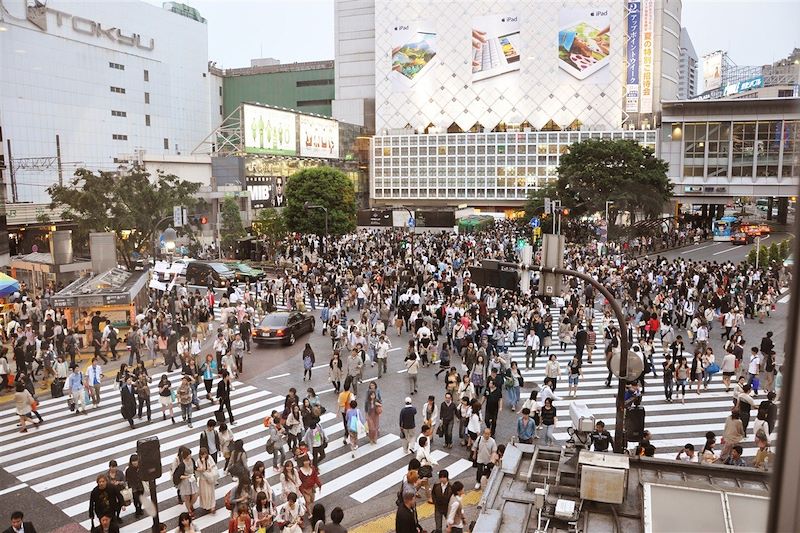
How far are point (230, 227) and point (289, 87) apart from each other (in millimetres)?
62048

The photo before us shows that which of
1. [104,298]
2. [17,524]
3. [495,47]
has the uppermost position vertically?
[495,47]

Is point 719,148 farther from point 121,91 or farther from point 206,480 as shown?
point 121,91

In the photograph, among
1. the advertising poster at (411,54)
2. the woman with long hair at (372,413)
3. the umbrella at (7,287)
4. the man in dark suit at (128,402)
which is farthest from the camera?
the advertising poster at (411,54)

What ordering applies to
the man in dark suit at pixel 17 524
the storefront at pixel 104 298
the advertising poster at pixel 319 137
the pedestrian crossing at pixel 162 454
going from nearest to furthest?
1. the man in dark suit at pixel 17 524
2. the pedestrian crossing at pixel 162 454
3. the storefront at pixel 104 298
4. the advertising poster at pixel 319 137

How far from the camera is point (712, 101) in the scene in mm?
56938

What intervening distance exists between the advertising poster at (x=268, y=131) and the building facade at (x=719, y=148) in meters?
39.0

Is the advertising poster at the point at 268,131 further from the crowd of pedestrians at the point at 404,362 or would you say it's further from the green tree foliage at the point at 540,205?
the crowd of pedestrians at the point at 404,362

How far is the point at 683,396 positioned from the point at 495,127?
258 ft

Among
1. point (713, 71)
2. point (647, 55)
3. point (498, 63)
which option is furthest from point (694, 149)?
point (713, 71)

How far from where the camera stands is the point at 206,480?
35.2 ft

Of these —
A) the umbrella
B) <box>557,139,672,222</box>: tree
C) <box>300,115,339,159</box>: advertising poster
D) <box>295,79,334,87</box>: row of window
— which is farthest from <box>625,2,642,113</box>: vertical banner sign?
the umbrella

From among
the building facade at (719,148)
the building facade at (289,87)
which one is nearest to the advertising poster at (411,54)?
the building facade at (289,87)

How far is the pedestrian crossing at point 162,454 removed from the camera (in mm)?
11484

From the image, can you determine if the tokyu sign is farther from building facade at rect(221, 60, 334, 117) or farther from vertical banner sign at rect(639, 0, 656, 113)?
vertical banner sign at rect(639, 0, 656, 113)
